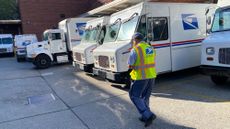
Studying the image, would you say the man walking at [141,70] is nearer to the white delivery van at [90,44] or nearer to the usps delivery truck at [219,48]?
the usps delivery truck at [219,48]

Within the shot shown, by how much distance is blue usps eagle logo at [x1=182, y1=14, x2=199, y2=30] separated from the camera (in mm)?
8703

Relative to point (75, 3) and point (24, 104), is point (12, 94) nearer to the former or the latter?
point (24, 104)

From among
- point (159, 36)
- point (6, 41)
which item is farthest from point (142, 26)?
point (6, 41)

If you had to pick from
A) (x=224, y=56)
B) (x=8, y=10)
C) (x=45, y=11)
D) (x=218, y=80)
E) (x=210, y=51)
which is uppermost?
(x=8, y=10)

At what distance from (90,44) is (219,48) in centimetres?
579

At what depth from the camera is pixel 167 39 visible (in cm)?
823

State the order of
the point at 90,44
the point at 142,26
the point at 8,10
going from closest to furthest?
the point at 142,26 → the point at 90,44 → the point at 8,10

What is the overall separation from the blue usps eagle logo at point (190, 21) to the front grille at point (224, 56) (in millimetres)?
2380

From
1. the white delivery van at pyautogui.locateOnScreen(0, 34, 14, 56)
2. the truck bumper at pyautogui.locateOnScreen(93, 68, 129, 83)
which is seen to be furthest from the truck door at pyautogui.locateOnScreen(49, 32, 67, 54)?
the white delivery van at pyautogui.locateOnScreen(0, 34, 14, 56)

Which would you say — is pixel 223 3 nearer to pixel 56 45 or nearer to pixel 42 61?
pixel 56 45

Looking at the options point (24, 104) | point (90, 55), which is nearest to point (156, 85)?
point (90, 55)

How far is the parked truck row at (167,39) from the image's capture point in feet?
23.0

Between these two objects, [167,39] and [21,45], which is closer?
[167,39]

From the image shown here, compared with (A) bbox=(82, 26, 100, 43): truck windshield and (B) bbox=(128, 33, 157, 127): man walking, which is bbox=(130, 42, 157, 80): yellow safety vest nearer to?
(B) bbox=(128, 33, 157, 127): man walking
